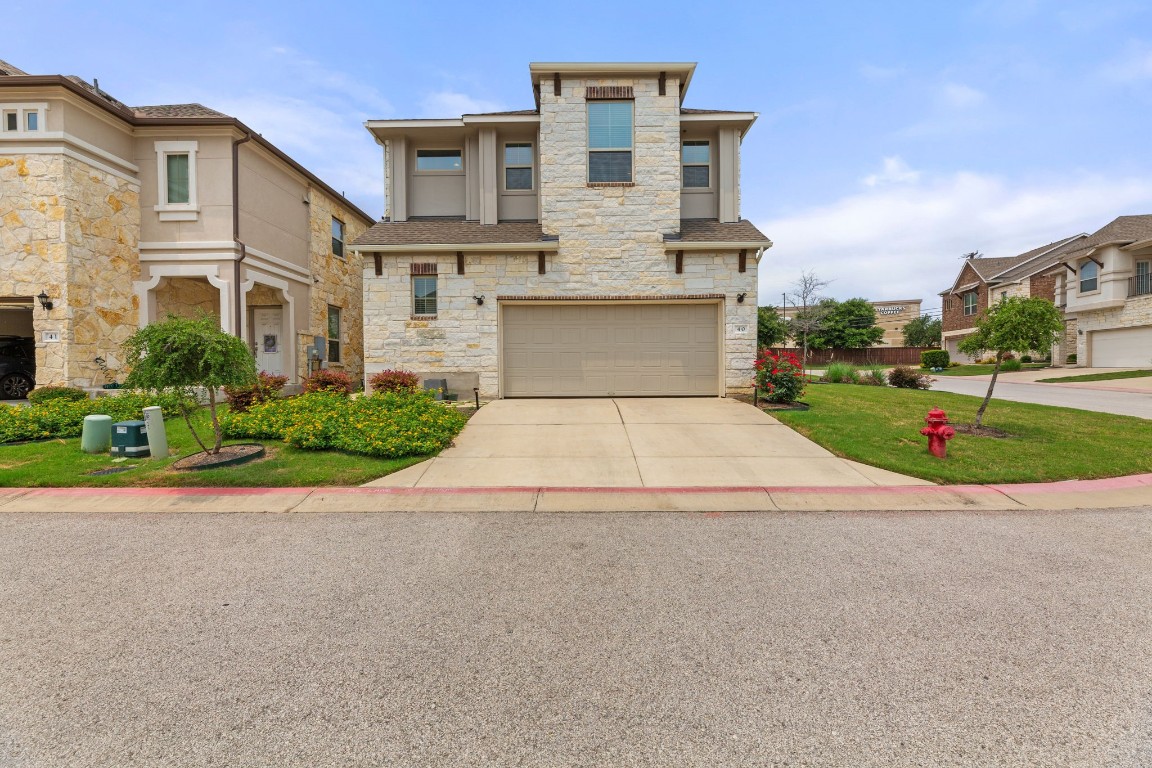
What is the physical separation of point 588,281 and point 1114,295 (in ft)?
103

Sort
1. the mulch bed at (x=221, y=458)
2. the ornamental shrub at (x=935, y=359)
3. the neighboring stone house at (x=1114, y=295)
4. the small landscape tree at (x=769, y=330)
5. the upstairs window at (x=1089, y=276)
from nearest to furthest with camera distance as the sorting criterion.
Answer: the mulch bed at (x=221, y=458) → the neighboring stone house at (x=1114, y=295) → the upstairs window at (x=1089, y=276) → the ornamental shrub at (x=935, y=359) → the small landscape tree at (x=769, y=330)

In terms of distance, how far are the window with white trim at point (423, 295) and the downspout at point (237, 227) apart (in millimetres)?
5094

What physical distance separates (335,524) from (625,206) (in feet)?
34.2

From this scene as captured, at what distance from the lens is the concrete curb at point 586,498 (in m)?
5.95

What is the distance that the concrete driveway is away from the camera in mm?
6930

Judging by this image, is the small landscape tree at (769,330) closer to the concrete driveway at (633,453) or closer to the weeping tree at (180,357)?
the concrete driveway at (633,453)

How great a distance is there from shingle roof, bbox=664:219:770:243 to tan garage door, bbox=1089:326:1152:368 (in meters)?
27.0

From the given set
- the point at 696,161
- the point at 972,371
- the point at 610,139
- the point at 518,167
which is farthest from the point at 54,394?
the point at 972,371

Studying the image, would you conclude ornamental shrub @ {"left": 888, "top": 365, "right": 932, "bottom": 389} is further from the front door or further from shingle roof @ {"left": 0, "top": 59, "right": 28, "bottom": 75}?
shingle roof @ {"left": 0, "top": 59, "right": 28, "bottom": 75}

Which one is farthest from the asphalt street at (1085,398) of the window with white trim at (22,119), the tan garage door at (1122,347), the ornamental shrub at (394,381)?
the window with white trim at (22,119)

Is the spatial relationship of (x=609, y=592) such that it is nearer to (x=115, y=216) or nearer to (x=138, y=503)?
(x=138, y=503)

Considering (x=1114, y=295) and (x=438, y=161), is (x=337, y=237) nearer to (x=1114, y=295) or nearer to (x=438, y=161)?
(x=438, y=161)

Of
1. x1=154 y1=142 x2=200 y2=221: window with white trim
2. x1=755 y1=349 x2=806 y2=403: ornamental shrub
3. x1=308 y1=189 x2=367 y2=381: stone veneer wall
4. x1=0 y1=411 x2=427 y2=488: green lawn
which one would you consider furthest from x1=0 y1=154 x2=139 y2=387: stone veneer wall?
x1=755 y1=349 x2=806 y2=403: ornamental shrub

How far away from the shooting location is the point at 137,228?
14.1 meters
